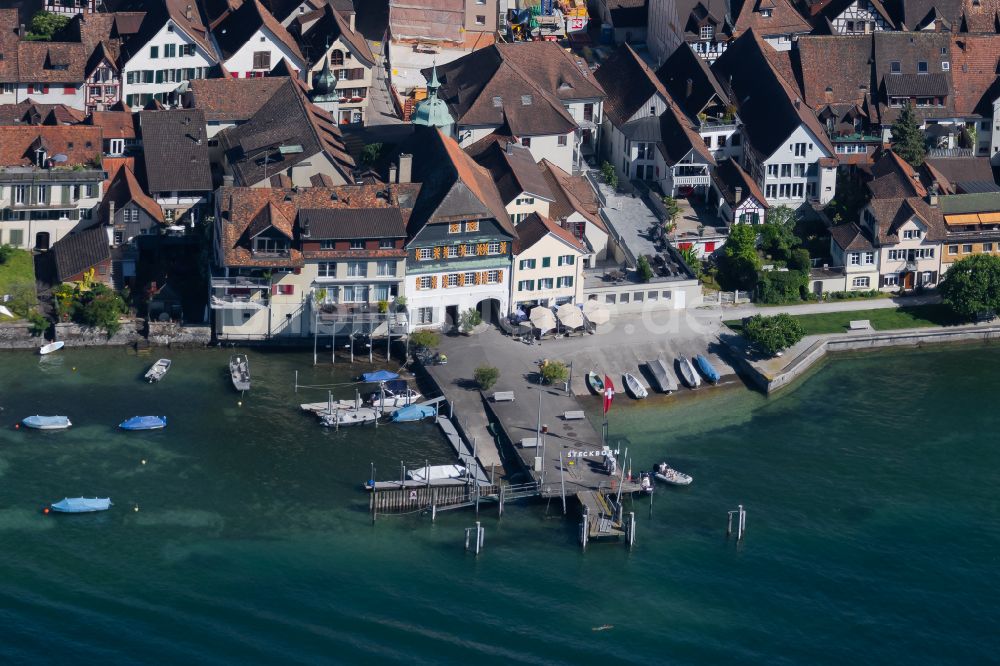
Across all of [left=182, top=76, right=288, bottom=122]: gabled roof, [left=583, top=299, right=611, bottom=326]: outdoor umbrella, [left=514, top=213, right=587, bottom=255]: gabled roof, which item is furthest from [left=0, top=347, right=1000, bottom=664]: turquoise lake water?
[left=182, top=76, right=288, bottom=122]: gabled roof

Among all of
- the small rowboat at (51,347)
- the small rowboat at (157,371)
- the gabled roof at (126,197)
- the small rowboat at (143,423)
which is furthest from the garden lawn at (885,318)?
the small rowboat at (51,347)

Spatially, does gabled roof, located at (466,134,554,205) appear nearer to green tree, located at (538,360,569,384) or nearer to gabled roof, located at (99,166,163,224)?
green tree, located at (538,360,569,384)

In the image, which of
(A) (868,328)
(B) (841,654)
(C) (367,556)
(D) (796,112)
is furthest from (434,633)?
(D) (796,112)

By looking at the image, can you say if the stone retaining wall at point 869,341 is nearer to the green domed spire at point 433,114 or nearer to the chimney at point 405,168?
the chimney at point 405,168

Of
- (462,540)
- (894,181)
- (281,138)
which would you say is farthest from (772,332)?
(281,138)

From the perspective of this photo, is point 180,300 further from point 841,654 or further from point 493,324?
point 841,654

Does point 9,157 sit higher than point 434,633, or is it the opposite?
point 9,157

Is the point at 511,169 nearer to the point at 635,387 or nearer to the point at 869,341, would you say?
the point at 635,387
